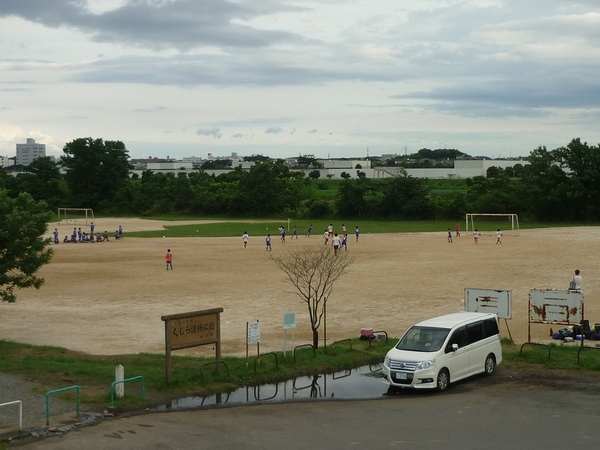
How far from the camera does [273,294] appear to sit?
1193 inches

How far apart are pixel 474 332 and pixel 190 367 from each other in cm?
677

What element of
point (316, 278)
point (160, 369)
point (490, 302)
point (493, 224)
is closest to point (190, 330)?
point (160, 369)

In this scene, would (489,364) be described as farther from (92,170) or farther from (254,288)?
(92,170)

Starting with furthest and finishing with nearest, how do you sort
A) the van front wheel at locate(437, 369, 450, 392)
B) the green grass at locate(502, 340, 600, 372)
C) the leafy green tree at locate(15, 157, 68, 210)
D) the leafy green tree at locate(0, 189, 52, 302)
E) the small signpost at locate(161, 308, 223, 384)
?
1. the leafy green tree at locate(15, 157, 68, 210)
2. the leafy green tree at locate(0, 189, 52, 302)
3. the green grass at locate(502, 340, 600, 372)
4. the small signpost at locate(161, 308, 223, 384)
5. the van front wheel at locate(437, 369, 450, 392)

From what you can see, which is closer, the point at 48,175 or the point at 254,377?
the point at 254,377

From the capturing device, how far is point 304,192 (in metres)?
110

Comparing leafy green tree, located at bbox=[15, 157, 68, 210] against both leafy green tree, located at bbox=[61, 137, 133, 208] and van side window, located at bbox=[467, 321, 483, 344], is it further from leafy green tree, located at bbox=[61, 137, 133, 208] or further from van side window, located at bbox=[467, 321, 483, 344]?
van side window, located at bbox=[467, 321, 483, 344]

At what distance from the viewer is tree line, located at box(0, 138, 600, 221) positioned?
258 feet

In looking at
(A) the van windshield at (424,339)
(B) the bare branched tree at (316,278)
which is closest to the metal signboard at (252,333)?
(B) the bare branched tree at (316,278)

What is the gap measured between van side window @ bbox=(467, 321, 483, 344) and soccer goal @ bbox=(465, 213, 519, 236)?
49267 millimetres

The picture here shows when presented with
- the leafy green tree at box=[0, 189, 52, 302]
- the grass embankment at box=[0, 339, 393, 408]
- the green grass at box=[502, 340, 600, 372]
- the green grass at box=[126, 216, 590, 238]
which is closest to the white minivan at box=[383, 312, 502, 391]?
the green grass at box=[502, 340, 600, 372]

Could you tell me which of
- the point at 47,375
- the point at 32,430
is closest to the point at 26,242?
the point at 47,375

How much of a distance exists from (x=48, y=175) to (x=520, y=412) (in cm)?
11218

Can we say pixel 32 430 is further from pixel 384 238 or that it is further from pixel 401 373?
pixel 384 238
